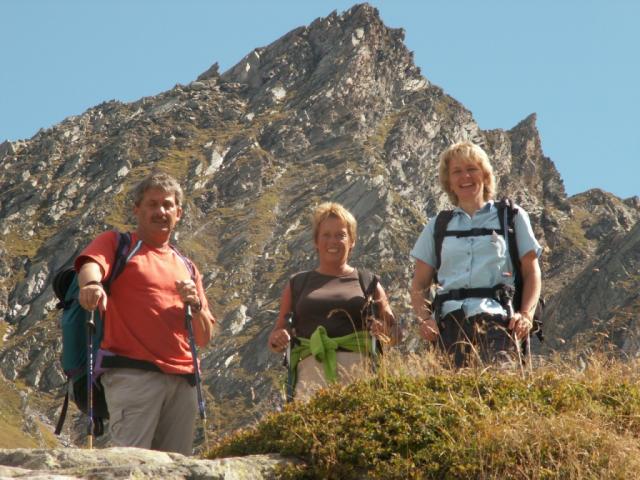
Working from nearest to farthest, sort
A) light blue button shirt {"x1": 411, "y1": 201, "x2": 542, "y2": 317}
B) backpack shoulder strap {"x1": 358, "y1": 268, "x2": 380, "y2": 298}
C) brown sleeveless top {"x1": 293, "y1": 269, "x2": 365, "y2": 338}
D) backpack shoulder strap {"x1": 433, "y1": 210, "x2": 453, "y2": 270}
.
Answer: light blue button shirt {"x1": 411, "y1": 201, "x2": 542, "y2": 317} → backpack shoulder strap {"x1": 433, "y1": 210, "x2": 453, "y2": 270} → brown sleeveless top {"x1": 293, "y1": 269, "x2": 365, "y2": 338} → backpack shoulder strap {"x1": 358, "y1": 268, "x2": 380, "y2": 298}

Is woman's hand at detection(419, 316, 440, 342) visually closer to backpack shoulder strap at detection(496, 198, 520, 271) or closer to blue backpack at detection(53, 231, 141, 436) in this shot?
backpack shoulder strap at detection(496, 198, 520, 271)

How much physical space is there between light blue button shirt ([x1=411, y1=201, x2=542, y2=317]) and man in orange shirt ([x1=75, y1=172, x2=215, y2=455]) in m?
2.11

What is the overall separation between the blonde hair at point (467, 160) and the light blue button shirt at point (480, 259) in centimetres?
33

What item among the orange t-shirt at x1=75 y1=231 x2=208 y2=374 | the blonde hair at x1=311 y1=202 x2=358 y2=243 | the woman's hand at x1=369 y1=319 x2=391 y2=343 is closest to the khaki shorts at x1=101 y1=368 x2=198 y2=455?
the orange t-shirt at x1=75 y1=231 x2=208 y2=374

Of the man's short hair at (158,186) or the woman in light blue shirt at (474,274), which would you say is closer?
the woman in light blue shirt at (474,274)

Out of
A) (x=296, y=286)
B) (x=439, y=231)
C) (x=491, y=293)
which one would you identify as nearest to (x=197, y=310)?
(x=296, y=286)

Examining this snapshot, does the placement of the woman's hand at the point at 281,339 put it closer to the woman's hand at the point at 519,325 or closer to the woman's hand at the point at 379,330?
the woman's hand at the point at 379,330

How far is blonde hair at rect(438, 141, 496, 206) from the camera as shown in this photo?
9.18 m

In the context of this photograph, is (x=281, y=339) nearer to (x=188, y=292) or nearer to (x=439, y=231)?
(x=188, y=292)

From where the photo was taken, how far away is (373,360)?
9.30 m

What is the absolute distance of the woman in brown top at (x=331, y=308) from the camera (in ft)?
31.0

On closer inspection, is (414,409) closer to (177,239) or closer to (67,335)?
(67,335)

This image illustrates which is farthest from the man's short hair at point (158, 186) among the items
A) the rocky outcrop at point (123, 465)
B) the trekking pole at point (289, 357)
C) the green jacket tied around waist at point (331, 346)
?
the rocky outcrop at point (123, 465)

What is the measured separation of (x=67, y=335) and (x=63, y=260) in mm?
173509
